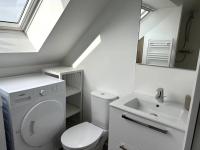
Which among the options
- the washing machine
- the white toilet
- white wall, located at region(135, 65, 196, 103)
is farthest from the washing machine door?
white wall, located at region(135, 65, 196, 103)

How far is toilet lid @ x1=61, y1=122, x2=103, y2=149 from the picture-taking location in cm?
170

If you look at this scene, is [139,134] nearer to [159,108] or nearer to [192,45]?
[159,108]

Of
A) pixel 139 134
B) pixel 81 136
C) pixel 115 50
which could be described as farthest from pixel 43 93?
pixel 139 134

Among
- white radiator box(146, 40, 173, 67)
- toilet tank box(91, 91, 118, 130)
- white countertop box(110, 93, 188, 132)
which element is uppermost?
white radiator box(146, 40, 173, 67)

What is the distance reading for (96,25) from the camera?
2.15 meters

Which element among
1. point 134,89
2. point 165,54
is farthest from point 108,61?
point 165,54

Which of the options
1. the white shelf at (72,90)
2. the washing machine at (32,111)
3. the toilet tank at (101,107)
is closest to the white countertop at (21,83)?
the washing machine at (32,111)

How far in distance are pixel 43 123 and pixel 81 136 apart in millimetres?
466

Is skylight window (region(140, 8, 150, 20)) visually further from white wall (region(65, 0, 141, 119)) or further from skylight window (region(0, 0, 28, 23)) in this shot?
skylight window (region(0, 0, 28, 23))

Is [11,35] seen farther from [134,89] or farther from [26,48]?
[134,89]

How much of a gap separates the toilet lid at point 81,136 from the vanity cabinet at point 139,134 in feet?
0.79

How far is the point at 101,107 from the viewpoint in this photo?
6.62 ft

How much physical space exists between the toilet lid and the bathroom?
0.21 meters

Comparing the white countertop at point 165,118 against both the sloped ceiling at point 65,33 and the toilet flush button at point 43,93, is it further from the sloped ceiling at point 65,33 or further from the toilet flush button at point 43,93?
the sloped ceiling at point 65,33
